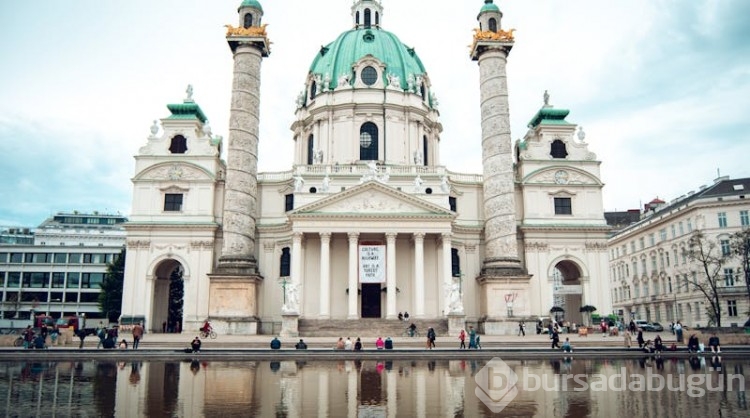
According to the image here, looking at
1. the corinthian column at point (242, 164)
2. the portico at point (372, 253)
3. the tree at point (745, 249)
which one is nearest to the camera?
the portico at point (372, 253)

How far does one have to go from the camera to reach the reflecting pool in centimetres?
1137

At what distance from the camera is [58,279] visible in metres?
70.3

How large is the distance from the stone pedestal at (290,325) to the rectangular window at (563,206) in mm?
22787

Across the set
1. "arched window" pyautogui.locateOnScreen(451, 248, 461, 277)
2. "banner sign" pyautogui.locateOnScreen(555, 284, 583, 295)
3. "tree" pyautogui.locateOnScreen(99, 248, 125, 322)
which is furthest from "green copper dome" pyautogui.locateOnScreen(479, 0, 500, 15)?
"tree" pyautogui.locateOnScreen(99, 248, 125, 322)

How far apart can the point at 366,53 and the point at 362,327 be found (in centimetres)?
2761

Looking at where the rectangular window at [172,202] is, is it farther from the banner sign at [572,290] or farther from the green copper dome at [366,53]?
the banner sign at [572,290]

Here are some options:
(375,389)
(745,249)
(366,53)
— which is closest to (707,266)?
(745,249)

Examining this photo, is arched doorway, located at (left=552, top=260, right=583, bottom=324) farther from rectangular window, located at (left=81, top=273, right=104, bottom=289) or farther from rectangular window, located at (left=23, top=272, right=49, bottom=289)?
rectangular window, located at (left=23, top=272, right=49, bottom=289)

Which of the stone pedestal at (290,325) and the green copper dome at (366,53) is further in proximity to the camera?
the green copper dome at (366,53)

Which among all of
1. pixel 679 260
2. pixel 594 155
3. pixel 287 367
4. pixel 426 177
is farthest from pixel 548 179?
pixel 287 367

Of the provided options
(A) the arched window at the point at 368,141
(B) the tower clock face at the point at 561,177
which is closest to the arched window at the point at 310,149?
(A) the arched window at the point at 368,141

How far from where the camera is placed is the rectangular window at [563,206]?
4719 cm

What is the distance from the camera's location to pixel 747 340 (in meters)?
30.3

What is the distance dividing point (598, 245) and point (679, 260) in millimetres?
13459
